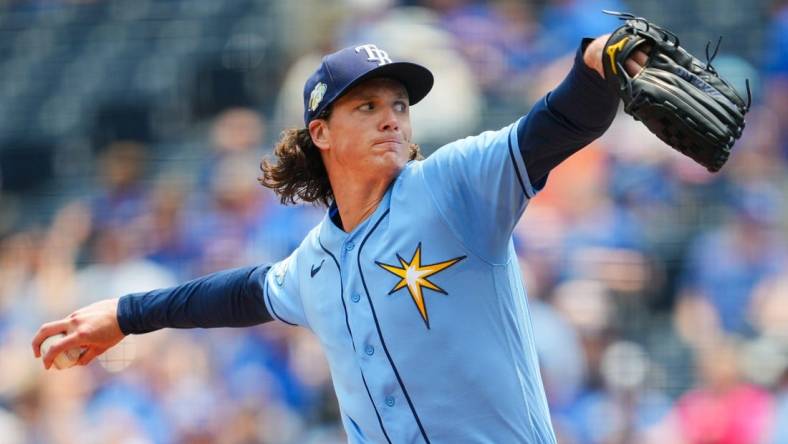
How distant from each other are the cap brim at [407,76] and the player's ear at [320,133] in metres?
0.15

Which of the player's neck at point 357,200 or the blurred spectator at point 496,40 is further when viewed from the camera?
the blurred spectator at point 496,40

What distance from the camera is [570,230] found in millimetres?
6059

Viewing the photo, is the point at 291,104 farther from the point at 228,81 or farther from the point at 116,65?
the point at 116,65

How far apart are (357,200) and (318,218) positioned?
3.10m

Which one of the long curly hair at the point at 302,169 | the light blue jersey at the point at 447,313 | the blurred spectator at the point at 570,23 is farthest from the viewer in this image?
the blurred spectator at the point at 570,23

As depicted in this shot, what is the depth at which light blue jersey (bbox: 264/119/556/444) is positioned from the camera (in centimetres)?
315

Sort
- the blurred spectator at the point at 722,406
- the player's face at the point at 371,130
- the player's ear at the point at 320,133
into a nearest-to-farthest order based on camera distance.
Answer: the player's face at the point at 371,130 < the player's ear at the point at 320,133 < the blurred spectator at the point at 722,406

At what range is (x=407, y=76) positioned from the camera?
3.50 meters

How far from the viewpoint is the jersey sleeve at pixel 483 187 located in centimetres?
300

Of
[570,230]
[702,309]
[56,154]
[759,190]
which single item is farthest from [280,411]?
[56,154]

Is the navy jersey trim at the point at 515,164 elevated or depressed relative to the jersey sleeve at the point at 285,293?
elevated

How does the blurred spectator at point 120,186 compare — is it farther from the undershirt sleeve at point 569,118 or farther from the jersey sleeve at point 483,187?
the undershirt sleeve at point 569,118

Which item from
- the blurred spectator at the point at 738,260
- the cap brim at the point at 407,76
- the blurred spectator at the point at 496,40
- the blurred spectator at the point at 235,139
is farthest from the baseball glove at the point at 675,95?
the blurred spectator at the point at 235,139

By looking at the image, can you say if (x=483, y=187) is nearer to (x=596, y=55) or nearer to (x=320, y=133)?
(x=596, y=55)
